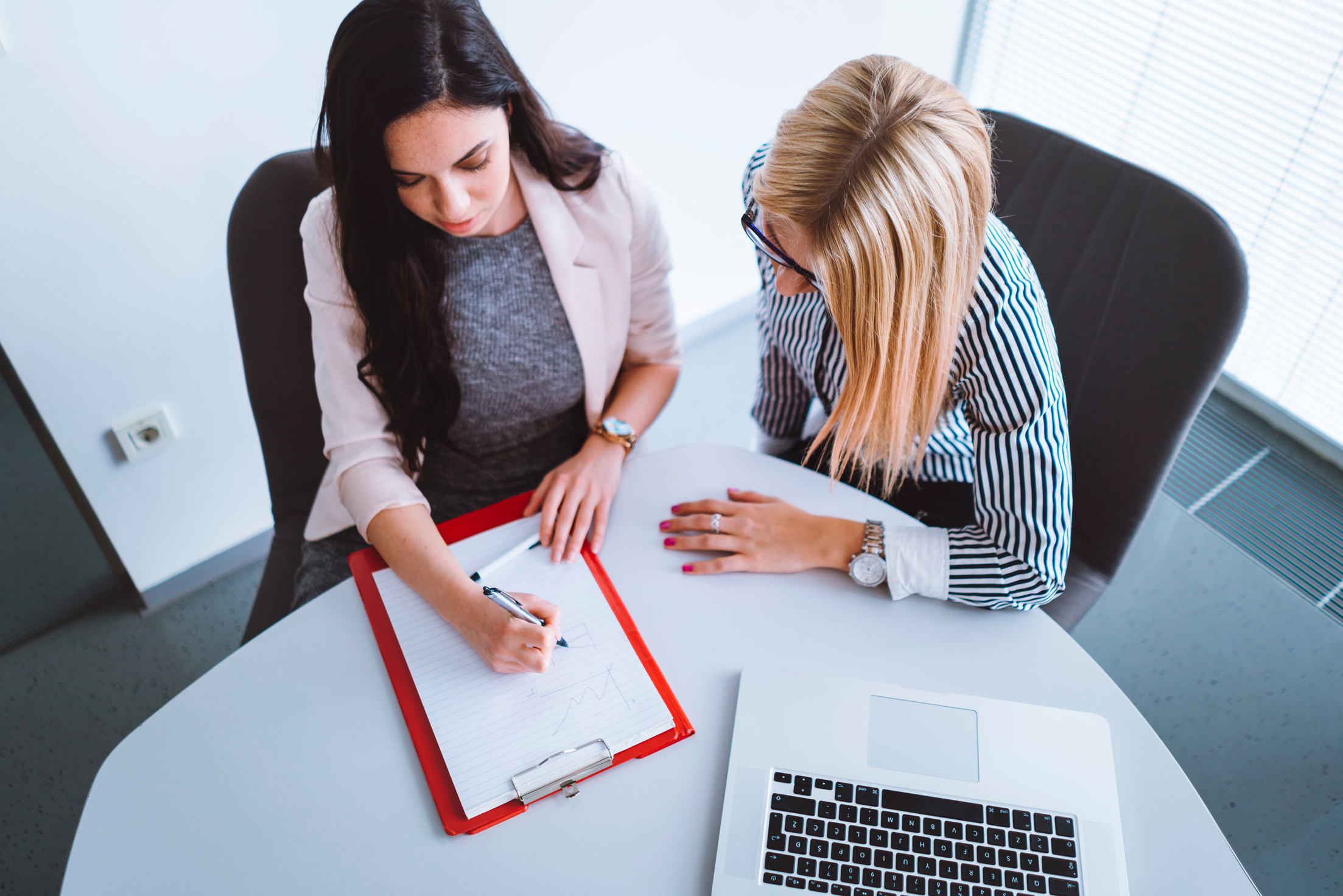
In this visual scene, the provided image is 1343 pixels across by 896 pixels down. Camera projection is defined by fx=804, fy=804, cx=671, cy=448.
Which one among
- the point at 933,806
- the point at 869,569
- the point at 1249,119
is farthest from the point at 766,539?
the point at 1249,119

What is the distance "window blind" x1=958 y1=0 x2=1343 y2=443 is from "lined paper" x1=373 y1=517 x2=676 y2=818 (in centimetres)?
159

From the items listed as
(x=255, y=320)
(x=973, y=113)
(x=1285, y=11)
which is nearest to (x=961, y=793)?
(x=973, y=113)

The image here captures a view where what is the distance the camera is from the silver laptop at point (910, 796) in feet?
2.36

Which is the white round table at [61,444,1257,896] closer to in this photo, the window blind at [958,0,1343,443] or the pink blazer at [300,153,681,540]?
the pink blazer at [300,153,681,540]

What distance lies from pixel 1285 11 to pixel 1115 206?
1.35 meters

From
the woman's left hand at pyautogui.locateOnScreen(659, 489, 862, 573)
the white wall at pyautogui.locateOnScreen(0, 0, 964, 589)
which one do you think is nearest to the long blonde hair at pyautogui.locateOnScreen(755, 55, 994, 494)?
the woman's left hand at pyautogui.locateOnScreen(659, 489, 862, 573)

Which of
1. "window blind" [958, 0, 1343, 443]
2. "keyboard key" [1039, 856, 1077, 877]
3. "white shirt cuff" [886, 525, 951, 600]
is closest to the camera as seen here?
"keyboard key" [1039, 856, 1077, 877]

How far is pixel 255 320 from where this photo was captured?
114cm

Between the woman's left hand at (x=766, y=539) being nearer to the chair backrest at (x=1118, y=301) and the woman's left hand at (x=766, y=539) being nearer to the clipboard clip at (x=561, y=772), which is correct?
the clipboard clip at (x=561, y=772)

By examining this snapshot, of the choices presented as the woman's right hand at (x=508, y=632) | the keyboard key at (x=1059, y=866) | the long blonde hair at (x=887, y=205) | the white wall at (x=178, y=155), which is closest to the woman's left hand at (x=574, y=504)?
the woman's right hand at (x=508, y=632)

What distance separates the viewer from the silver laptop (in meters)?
0.72

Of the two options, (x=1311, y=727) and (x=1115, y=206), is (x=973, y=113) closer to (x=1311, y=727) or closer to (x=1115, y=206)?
(x=1115, y=206)

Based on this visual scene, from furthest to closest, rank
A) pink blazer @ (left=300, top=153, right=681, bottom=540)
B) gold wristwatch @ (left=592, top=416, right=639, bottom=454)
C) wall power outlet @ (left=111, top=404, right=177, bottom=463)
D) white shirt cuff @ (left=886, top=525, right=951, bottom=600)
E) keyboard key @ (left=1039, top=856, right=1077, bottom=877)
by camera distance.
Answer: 1. wall power outlet @ (left=111, top=404, right=177, bottom=463)
2. gold wristwatch @ (left=592, top=416, right=639, bottom=454)
3. pink blazer @ (left=300, top=153, right=681, bottom=540)
4. white shirt cuff @ (left=886, top=525, right=951, bottom=600)
5. keyboard key @ (left=1039, top=856, right=1077, bottom=877)

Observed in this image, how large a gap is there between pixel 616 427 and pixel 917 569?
511 millimetres
